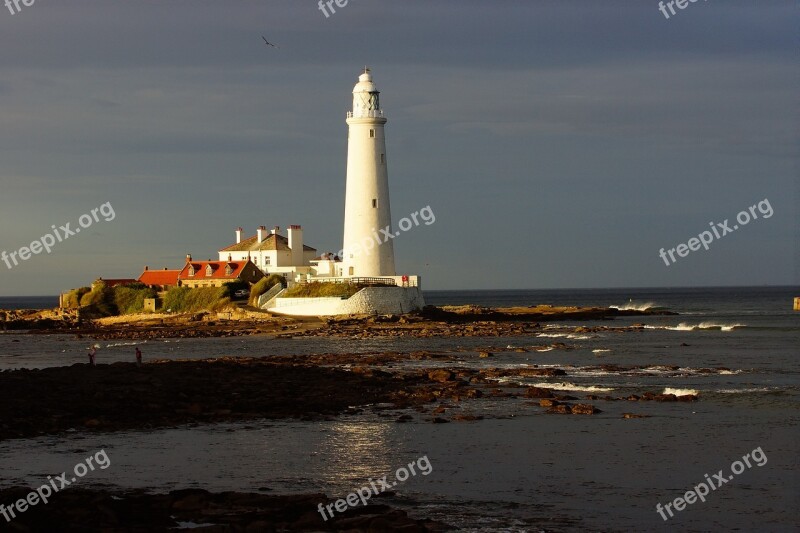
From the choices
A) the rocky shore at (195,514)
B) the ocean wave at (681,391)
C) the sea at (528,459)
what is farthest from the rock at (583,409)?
the rocky shore at (195,514)

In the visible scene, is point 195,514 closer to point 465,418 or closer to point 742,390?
point 465,418

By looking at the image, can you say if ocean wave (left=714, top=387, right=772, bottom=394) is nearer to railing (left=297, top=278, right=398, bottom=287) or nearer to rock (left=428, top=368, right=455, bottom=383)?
rock (left=428, top=368, right=455, bottom=383)

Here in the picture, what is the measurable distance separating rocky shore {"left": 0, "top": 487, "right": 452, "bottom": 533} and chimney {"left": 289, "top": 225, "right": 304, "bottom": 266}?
5732cm

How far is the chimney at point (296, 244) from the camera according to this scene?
7369cm

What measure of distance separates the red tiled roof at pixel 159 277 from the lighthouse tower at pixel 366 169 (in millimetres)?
19336

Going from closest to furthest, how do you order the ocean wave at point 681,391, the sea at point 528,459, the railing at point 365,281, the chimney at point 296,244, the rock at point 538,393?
1. the sea at point 528,459
2. the rock at point 538,393
3. the ocean wave at point 681,391
4. the railing at point 365,281
5. the chimney at point 296,244

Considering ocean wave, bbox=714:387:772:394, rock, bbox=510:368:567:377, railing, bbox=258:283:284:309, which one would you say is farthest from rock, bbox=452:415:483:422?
railing, bbox=258:283:284:309

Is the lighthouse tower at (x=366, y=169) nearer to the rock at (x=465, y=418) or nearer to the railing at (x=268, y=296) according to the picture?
the railing at (x=268, y=296)

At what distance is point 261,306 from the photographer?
66000mm

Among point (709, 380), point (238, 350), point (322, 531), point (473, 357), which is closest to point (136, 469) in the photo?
point (322, 531)

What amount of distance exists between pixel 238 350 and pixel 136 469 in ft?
89.4

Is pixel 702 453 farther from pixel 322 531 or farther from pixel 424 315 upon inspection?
pixel 424 315

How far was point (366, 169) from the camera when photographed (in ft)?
201

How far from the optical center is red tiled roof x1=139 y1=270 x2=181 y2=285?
76.4 m
